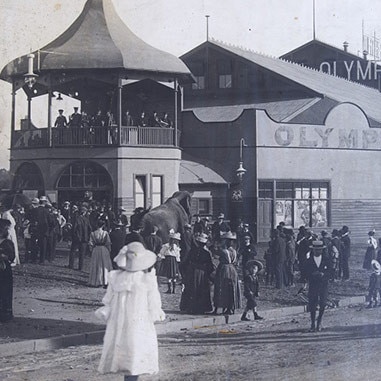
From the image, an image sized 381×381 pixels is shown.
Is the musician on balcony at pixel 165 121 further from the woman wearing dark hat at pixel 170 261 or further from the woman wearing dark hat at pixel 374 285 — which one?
the woman wearing dark hat at pixel 374 285

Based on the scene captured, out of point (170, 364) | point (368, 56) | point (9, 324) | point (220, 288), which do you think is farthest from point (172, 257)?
point (368, 56)

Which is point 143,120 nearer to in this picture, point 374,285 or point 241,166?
point 241,166

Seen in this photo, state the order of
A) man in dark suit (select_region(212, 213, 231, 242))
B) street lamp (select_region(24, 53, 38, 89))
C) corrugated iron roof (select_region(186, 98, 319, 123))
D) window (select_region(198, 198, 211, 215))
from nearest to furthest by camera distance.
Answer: street lamp (select_region(24, 53, 38, 89)), man in dark suit (select_region(212, 213, 231, 242)), window (select_region(198, 198, 211, 215)), corrugated iron roof (select_region(186, 98, 319, 123))

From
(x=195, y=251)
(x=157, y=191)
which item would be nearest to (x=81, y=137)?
Answer: (x=157, y=191)

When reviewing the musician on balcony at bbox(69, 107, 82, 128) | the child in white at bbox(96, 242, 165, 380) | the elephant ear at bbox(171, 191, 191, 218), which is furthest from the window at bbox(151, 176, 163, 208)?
the child in white at bbox(96, 242, 165, 380)

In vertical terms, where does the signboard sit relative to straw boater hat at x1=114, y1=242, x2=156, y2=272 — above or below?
above

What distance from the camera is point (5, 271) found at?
10.7 m

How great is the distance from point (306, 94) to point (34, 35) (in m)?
9.73

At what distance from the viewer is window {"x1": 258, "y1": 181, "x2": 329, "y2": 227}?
657 inches

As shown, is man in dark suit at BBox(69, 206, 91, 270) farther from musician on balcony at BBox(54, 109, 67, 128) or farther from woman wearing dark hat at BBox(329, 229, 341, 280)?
woman wearing dark hat at BBox(329, 229, 341, 280)

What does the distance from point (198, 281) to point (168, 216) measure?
1.92 metres

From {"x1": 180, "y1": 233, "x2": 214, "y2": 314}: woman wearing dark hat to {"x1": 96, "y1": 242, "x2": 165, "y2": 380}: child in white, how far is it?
425cm

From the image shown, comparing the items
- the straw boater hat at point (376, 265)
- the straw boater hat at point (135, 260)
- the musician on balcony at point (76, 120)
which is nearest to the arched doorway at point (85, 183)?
the musician on balcony at point (76, 120)

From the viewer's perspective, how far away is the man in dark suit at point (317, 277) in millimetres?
11180
